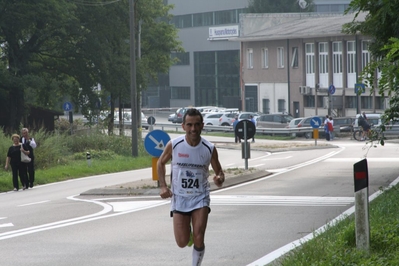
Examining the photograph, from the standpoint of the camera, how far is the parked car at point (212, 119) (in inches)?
2874

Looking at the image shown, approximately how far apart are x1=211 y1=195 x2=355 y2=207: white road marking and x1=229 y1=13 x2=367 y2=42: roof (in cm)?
4339

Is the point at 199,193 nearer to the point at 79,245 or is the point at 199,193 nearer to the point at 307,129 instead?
the point at 79,245

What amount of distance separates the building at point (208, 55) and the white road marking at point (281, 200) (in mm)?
77850

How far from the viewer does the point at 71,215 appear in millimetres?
15836

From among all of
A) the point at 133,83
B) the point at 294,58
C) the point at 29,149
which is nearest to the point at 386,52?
the point at 29,149

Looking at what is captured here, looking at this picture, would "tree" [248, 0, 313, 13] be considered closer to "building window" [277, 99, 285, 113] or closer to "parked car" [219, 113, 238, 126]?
"building window" [277, 99, 285, 113]

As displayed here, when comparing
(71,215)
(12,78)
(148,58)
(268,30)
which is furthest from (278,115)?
(71,215)

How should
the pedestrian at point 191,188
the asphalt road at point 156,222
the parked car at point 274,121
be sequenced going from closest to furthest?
the pedestrian at point 191,188 < the asphalt road at point 156,222 < the parked car at point 274,121

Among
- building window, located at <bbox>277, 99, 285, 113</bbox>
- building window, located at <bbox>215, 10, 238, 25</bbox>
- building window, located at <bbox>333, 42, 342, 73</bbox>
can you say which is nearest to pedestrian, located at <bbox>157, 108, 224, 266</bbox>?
building window, located at <bbox>333, 42, 342, 73</bbox>

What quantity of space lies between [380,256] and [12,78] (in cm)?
3580

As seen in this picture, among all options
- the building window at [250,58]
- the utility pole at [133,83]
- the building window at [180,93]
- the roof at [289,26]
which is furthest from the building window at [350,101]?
the building window at [180,93]

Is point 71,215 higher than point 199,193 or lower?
lower

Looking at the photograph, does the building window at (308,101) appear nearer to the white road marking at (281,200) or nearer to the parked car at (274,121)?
the parked car at (274,121)

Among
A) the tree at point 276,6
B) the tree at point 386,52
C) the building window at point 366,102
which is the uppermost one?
the tree at point 276,6
